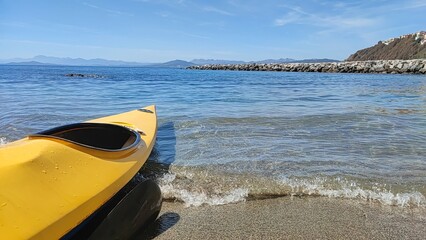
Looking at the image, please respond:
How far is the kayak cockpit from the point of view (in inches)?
160

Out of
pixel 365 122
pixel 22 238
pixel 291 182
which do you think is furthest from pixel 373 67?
pixel 22 238

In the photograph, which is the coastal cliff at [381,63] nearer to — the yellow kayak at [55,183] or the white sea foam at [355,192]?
the white sea foam at [355,192]

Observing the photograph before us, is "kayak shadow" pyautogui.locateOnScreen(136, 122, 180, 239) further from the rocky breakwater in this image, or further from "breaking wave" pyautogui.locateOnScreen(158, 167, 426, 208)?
the rocky breakwater

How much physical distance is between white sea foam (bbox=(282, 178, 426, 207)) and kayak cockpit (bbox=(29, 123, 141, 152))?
2.01 metres

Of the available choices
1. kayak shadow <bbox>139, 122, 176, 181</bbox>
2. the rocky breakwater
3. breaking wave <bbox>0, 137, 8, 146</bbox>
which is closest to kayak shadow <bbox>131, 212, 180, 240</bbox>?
kayak shadow <bbox>139, 122, 176, 181</bbox>

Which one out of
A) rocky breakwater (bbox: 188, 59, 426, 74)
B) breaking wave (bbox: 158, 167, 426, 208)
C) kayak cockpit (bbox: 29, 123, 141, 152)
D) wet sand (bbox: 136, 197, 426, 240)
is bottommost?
rocky breakwater (bbox: 188, 59, 426, 74)

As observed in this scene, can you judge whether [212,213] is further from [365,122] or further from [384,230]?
[365,122]

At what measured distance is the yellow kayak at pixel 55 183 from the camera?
85.8 inches

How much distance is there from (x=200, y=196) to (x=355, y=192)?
1.78 metres

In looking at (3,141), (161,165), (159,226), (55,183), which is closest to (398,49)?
(161,165)

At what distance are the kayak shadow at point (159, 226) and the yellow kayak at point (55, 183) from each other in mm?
255

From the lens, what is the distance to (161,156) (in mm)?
5430

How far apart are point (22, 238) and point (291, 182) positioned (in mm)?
3034

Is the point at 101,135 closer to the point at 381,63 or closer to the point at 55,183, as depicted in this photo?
the point at 55,183
